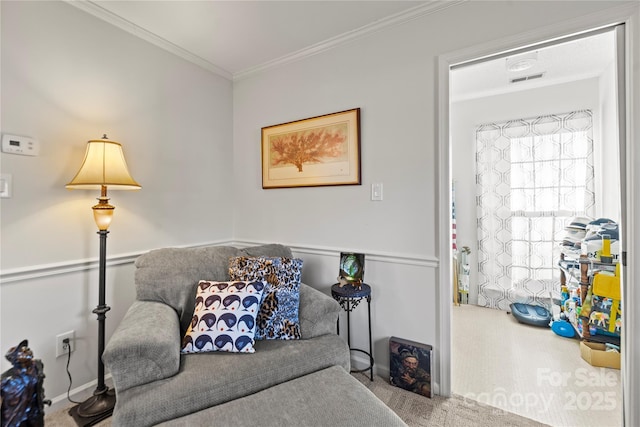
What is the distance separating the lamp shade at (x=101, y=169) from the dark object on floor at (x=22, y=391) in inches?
43.0

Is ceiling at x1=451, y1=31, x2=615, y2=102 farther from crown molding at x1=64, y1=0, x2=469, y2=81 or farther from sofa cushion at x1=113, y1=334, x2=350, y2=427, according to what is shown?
sofa cushion at x1=113, y1=334, x2=350, y2=427

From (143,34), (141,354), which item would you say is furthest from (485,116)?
(141,354)

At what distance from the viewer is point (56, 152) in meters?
1.70

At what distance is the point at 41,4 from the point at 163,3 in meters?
0.62

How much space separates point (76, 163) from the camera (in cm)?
178

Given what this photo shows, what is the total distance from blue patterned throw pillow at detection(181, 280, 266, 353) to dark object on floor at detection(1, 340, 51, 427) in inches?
30.2

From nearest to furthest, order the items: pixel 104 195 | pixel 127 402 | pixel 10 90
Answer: pixel 127 402 < pixel 10 90 < pixel 104 195

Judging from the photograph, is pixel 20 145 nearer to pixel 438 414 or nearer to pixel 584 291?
pixel 438 414

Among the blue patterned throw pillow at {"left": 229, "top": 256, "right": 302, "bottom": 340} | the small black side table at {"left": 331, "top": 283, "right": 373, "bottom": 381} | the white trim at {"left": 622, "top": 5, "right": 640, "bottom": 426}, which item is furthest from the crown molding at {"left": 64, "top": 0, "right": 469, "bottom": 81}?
the small black side table at {"left": 331, "top": 283, "right": 373, "bottom": 381}

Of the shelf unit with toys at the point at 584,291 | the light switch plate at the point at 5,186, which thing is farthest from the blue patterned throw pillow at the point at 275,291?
the shelf unit with toys at the point at 584,291

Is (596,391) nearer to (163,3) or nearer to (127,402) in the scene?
(127,402)

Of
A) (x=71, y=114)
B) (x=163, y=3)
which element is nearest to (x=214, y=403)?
(x=71, y=114)

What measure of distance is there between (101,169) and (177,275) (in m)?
0.70

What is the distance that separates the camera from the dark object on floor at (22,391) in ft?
2.11
